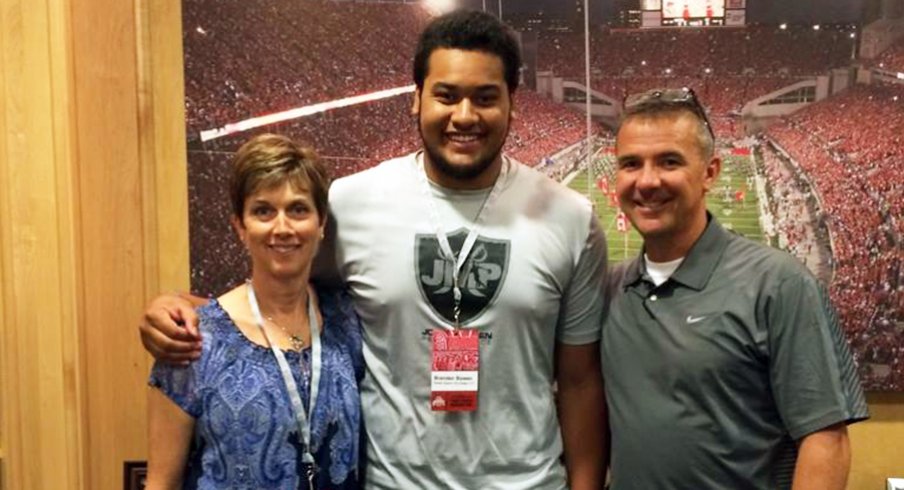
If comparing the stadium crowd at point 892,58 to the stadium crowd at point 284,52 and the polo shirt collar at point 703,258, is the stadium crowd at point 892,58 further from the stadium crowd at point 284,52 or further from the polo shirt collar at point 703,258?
the stadium crowd at point 284,52

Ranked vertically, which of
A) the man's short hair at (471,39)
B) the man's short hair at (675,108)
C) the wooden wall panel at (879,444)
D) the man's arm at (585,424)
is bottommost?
the wooden wall panel at (879,444)

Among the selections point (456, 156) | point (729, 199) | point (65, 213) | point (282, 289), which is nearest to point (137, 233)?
point (65, 213)

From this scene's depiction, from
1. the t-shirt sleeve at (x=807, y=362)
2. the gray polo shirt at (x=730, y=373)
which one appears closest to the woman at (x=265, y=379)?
the gray polo shirt at (x=730, y=373)

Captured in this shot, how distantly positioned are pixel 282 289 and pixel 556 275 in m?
0.57

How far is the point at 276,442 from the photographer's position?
1.45 meters

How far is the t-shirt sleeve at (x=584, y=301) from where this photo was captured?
169cm

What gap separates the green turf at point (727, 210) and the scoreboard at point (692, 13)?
401 mm

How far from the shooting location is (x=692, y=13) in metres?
2.26

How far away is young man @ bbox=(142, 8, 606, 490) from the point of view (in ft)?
5.23

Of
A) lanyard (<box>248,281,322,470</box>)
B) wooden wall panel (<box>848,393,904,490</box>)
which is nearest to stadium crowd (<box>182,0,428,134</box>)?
lanyard (<box>248,281,322,470</box>)

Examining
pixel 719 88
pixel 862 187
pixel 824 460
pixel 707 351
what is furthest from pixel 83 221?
pixel 862 187

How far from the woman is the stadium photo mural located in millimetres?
876

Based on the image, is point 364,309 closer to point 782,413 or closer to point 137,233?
point 782,413

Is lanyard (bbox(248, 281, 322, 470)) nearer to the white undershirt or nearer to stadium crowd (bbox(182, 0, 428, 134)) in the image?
the white undershirt
